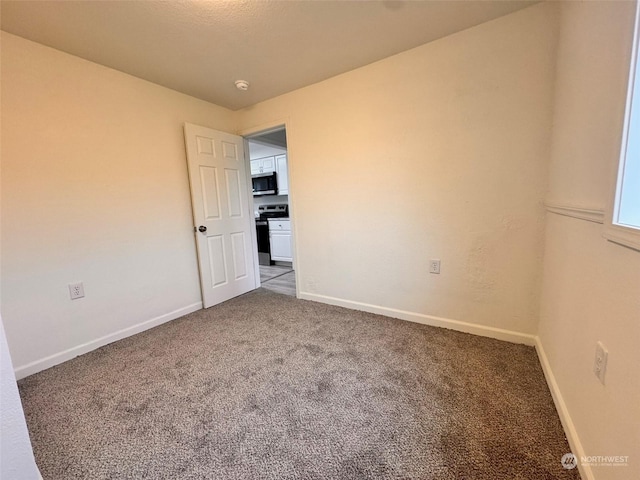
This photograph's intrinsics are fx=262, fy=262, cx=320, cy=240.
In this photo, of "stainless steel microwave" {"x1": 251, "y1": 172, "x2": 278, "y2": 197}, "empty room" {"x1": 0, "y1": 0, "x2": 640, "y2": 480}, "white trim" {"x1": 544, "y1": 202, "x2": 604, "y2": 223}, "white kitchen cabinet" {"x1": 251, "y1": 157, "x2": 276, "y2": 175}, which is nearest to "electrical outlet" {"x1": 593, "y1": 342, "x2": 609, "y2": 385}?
"empty room" {"x1": 0, "y1": 0, "x2": 640, "y2": 480}

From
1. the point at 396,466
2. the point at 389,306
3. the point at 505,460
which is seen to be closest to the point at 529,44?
the point at 389,306

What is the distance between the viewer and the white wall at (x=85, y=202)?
1.75 meters

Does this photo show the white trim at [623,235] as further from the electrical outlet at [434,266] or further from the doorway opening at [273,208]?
the doorway opening at [273,208]

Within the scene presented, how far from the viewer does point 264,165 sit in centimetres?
511

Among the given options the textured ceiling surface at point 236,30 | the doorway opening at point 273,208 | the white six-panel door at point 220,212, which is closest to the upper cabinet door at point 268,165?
the doorway opening at point 273,208

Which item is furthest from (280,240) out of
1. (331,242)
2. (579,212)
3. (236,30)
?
(579,212)

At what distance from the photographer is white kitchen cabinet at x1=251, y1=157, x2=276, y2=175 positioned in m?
4.99

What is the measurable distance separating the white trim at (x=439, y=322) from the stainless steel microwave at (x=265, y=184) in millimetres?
2758

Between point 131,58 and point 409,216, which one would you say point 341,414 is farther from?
point 131,58

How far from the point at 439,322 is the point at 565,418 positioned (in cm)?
103

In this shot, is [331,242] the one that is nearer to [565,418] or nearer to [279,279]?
[279,279]

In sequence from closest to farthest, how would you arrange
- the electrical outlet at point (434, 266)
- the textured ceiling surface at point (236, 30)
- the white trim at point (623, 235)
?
Answer: the white trim at point (623, 235) < the textured ceiling surface at point (236, 30) < the electrical outlet at point (434, 266)

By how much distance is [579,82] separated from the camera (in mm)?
1231

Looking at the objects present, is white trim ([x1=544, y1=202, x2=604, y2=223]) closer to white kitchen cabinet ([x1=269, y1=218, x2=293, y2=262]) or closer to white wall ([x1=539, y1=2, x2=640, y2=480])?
white wall ([x1=539, y1=2, x2=640, y2=480])
